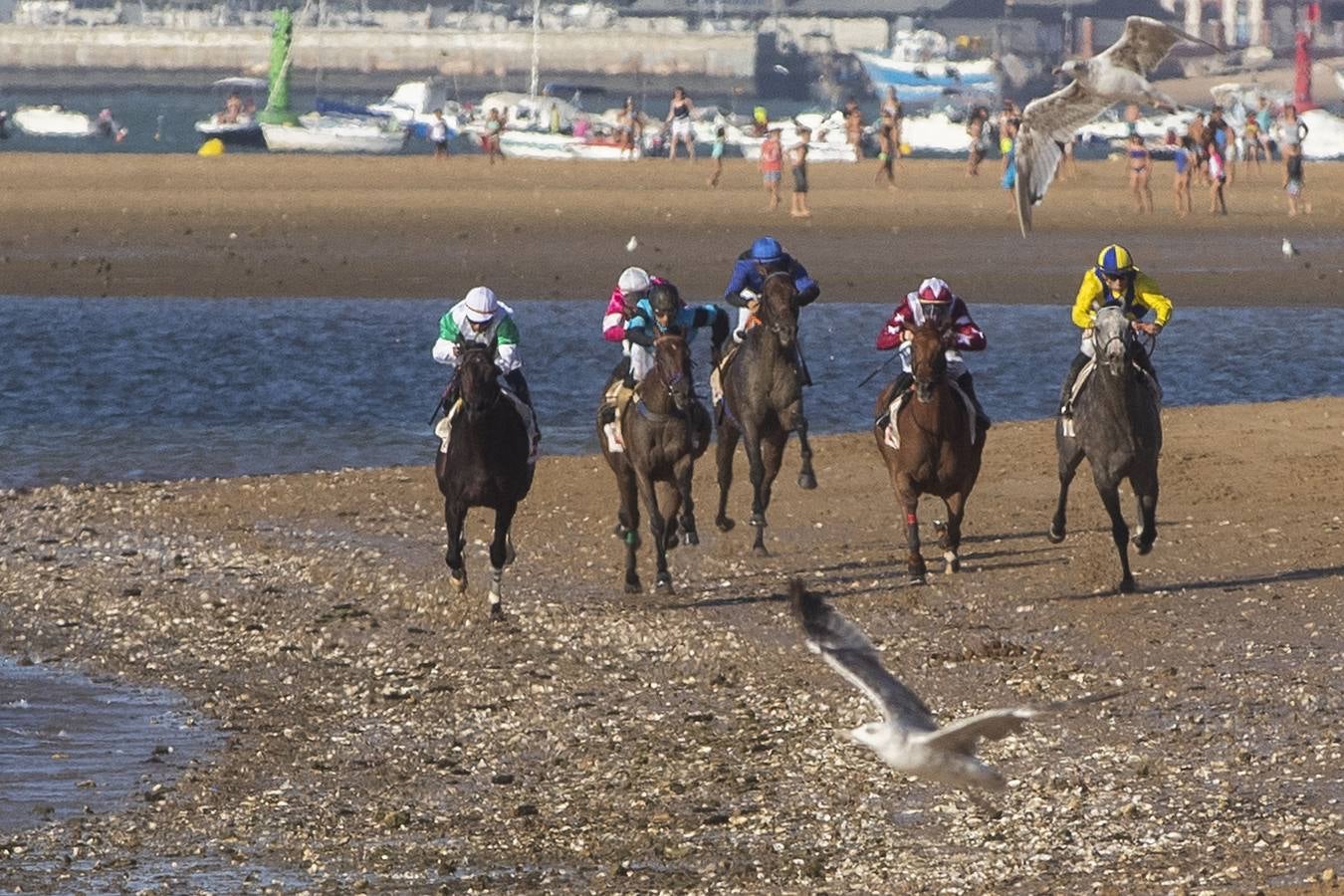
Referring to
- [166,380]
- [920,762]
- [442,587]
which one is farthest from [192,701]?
[166,380]

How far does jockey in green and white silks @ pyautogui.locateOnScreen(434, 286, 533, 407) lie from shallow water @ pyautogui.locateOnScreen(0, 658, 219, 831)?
127 inches

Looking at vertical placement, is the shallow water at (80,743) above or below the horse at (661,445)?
below

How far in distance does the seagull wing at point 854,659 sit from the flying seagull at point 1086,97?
5.93m

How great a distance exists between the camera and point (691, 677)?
14.2 m

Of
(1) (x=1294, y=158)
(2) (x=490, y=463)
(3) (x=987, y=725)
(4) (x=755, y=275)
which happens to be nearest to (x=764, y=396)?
(4) (x=755, y=275)

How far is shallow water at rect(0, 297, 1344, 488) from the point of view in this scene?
83.5ft

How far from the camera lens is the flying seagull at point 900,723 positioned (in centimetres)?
825

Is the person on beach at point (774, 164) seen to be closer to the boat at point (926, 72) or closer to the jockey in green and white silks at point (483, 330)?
the jockey in green and white silks at point (483, 330)

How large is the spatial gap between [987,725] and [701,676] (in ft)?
20.7

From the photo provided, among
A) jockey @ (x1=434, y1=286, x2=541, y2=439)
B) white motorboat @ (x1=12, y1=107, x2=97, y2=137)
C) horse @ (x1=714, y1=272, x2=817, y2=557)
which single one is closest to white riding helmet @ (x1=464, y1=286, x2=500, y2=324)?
jockey @ (x1=434, y1=286, x2=541, y2=439)

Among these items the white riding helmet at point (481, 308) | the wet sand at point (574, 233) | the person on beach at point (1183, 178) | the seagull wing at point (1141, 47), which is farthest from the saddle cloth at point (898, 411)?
the person on beach at point (1183, 178)

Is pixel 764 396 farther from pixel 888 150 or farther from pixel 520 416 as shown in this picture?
pixel 888 150

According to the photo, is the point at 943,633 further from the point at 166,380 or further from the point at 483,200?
the point at 483,200

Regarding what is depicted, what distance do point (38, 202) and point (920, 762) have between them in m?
43.8
